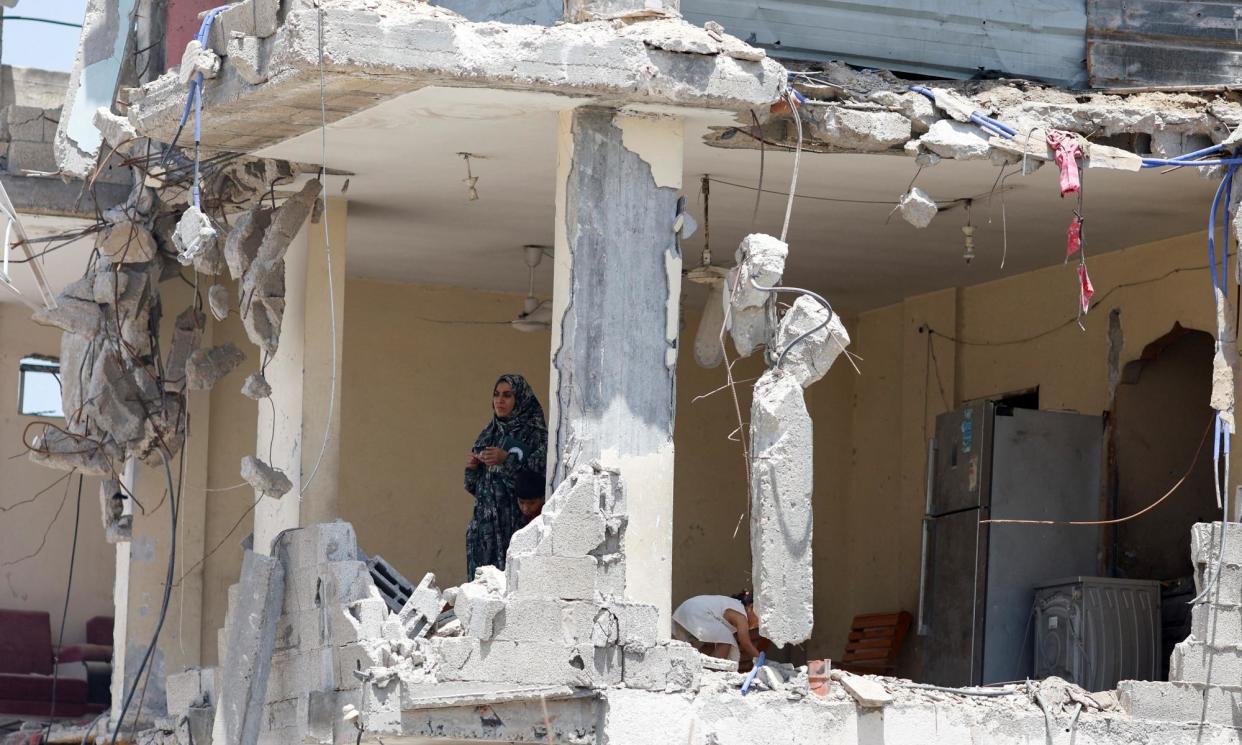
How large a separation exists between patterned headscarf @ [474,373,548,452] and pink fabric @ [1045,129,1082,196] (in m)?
3.03

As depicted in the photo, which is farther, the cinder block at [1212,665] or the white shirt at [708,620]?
the white shirt at [708,620]

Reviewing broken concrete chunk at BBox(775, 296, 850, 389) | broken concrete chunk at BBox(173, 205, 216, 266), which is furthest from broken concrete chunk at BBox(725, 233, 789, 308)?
broken concrete chunk at BBox(173, 205, 216, 266)

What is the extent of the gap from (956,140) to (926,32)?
0.91 metres

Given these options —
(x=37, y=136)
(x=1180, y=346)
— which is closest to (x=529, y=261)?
(x=37, y=136)

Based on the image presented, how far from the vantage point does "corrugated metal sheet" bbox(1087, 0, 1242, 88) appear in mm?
10750

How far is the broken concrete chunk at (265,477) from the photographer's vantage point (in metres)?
10.4

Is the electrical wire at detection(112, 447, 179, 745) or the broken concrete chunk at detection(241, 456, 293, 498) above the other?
the broken concrete chunk at detection(241, 456, 293, 498)

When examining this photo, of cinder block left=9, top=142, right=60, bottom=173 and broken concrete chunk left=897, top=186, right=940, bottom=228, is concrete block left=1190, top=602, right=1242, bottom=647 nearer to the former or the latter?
broken concrete chunk left=897, top=186, right=940, bottom=228

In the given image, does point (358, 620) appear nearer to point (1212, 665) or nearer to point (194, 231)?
point (194, 231)

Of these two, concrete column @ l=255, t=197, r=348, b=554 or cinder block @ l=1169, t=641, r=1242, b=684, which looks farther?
concrete column @ l=255, t=197, r=348, b=554

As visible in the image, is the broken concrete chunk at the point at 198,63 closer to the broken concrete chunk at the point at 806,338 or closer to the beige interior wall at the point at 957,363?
the broken concrete chunk at the point at 806,338

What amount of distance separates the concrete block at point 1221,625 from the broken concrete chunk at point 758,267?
2691mm

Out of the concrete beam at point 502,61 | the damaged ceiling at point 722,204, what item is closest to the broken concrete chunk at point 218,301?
the damaged ceiling at point 722,204

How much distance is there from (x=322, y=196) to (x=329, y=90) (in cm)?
196
